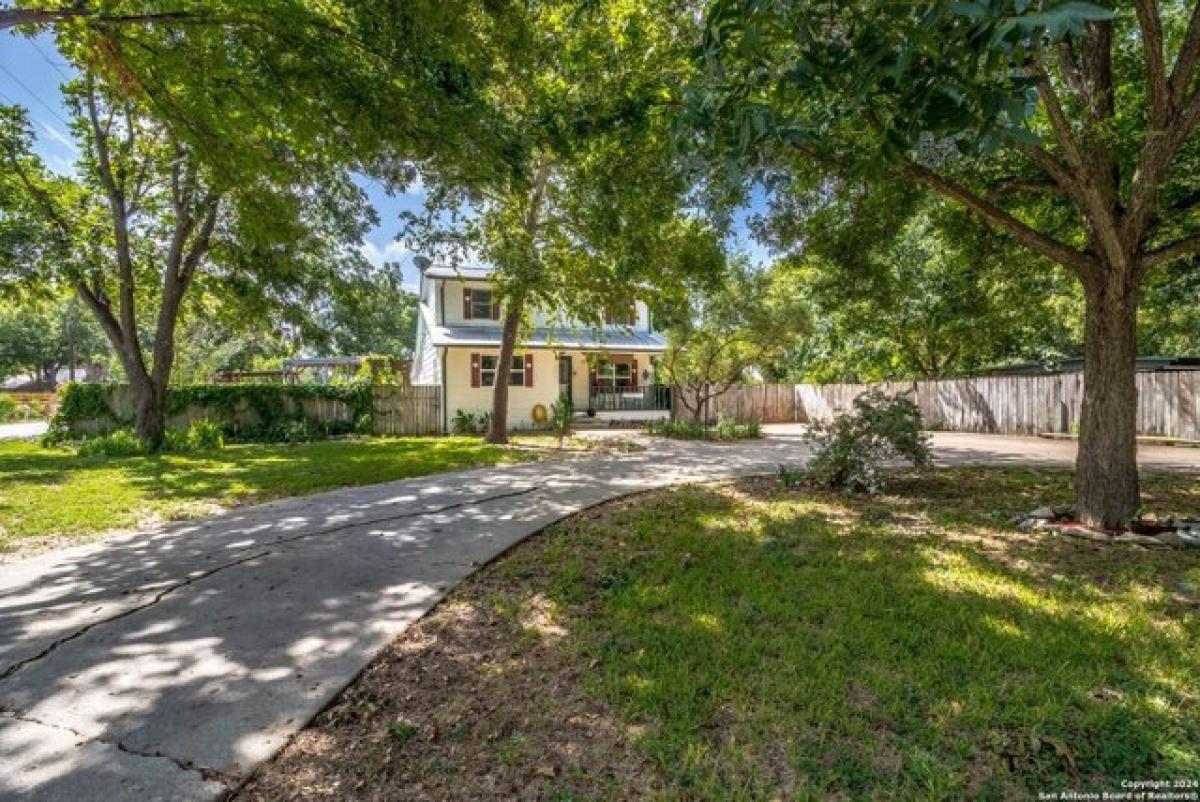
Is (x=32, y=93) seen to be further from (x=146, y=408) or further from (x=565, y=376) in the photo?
(x=565, y=376)

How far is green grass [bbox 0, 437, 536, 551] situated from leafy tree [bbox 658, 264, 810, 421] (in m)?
6.74

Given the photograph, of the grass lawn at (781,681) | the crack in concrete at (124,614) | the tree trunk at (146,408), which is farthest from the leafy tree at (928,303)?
the tree trunk at (146,408)

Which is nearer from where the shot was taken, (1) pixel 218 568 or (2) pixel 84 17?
(1) pixel 218 568

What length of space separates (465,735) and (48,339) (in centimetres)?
5883

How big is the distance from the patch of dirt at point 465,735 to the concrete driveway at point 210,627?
151 mm

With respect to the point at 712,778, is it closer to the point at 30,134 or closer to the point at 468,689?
the point at 468,689

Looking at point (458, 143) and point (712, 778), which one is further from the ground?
point (458, 143)

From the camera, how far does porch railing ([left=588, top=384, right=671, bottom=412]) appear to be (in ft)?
68.3

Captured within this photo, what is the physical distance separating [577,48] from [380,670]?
265 inches

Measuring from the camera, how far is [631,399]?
21.0 metres

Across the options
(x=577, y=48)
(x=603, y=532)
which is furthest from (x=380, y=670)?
(x=577, y=48)

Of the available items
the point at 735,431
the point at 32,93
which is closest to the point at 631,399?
the point at 735,431

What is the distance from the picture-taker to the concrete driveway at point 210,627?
7.23 feet

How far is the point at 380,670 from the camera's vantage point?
290cm
